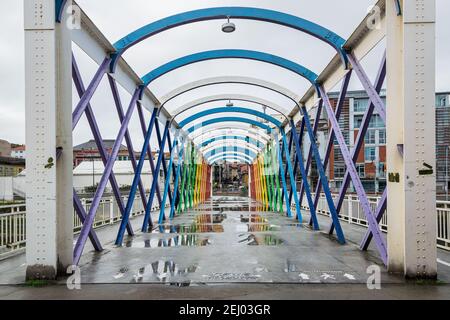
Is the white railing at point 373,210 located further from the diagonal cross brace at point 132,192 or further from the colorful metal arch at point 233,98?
the diagonal cross brace at point 132,192

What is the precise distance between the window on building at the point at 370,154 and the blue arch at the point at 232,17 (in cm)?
4216

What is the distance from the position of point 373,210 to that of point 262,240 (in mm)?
4418

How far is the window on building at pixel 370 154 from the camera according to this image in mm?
47906

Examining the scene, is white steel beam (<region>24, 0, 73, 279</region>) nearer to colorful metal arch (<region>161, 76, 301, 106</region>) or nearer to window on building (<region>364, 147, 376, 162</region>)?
colorful metal arch (<region>161, 76, 301, 106</region>)

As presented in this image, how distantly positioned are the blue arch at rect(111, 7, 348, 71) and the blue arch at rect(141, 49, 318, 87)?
93.9 inches

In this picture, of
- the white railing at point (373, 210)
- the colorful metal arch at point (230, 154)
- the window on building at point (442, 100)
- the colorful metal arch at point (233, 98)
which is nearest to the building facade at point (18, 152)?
the colorful metal arch at point (230, 154)

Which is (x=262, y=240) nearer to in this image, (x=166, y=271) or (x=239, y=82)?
(x=166, y=271)

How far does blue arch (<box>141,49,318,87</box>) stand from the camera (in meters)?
11.2

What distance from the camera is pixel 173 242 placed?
32.3 ft

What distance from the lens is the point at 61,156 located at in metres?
6.27

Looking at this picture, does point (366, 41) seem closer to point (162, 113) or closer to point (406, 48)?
point (406, 48)

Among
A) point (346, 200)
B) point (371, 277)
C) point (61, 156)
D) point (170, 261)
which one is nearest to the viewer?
point (371, 277)
